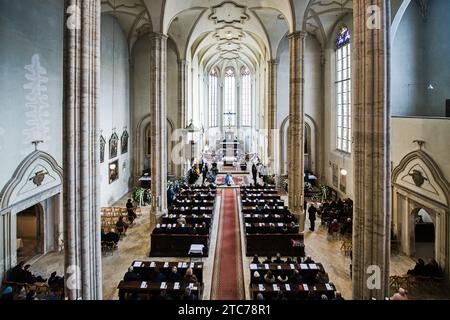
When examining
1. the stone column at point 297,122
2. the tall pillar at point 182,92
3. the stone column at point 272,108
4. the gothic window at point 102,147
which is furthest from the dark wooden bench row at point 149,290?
the stone column at point 272,108

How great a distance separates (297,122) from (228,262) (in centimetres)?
755

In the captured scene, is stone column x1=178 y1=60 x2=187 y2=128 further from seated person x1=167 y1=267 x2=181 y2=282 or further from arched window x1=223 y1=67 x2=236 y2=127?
arched window x1=223 y1=67 x2=236 y2=127

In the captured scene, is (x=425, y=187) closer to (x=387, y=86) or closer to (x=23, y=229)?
(x=387, y=86)

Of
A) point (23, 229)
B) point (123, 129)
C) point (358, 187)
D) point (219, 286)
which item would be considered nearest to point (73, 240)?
point (219, 286)

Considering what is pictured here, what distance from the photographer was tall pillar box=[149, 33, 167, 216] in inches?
674

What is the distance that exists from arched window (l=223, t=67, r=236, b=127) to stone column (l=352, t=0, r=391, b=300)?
39.4 meters

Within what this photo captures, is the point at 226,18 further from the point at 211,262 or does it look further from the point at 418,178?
the point at 211,262

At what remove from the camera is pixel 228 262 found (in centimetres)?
1329

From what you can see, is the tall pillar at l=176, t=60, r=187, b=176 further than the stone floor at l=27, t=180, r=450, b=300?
Yes

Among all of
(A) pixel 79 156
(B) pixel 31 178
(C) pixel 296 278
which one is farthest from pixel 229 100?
(A) pixel 79 156

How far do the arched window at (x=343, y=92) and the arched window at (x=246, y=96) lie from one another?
2318 cm

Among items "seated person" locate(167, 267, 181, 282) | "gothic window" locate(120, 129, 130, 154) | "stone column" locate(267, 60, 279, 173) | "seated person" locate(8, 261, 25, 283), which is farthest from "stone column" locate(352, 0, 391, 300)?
"gothic window" locate(120, 129, 130, 154)

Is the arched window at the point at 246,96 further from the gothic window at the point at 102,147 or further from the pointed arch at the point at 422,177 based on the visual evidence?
the pointed arch at the point at 422,177

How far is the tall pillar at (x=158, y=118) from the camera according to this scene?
1712 cm
